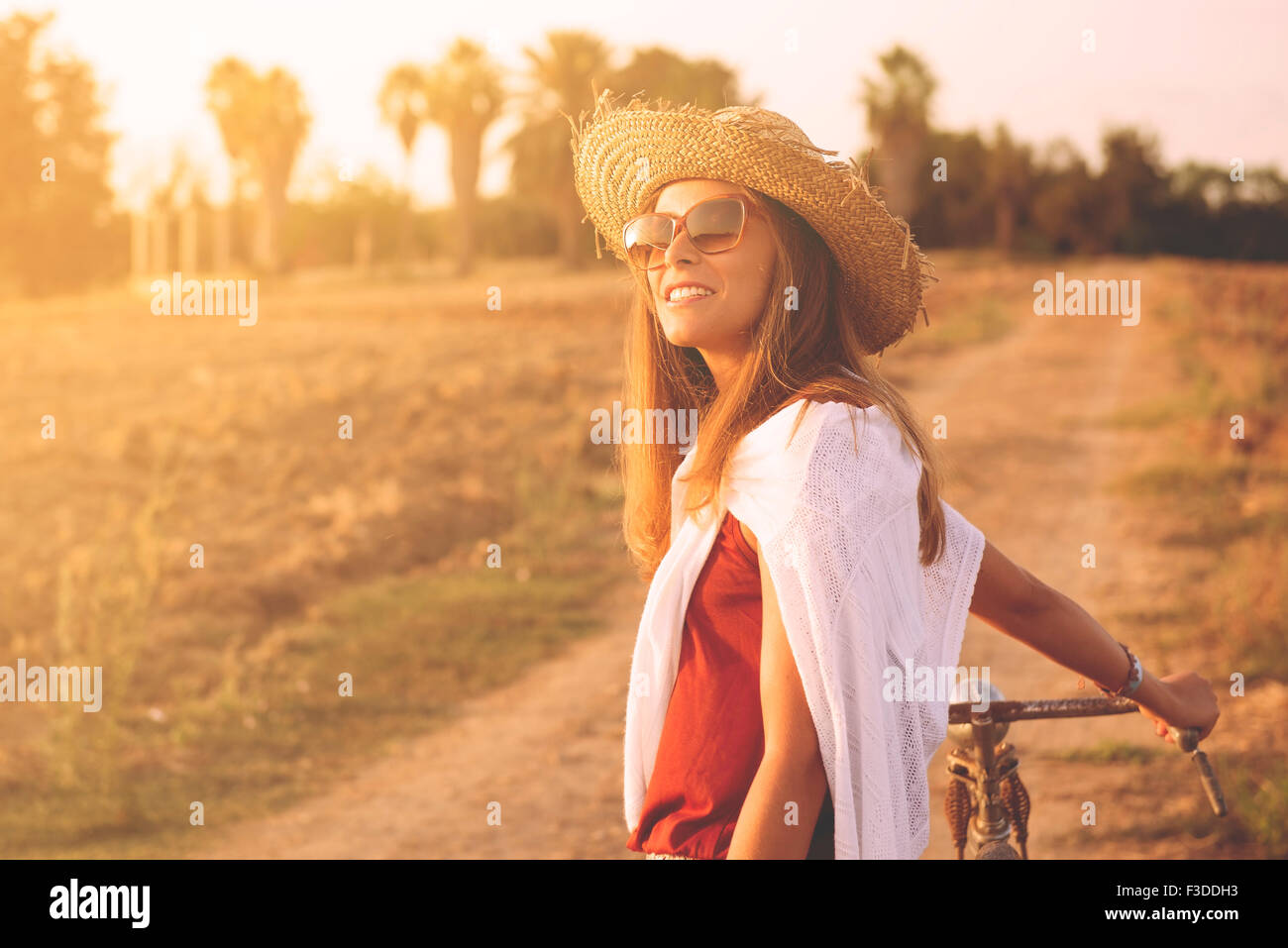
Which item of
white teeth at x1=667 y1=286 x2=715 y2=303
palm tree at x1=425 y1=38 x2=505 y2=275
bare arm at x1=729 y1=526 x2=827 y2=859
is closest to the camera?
bare arm at x1=729 y1=526 x2=827 y2=859

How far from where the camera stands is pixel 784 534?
1.66 m

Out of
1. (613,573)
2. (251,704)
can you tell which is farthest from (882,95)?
(251,704)

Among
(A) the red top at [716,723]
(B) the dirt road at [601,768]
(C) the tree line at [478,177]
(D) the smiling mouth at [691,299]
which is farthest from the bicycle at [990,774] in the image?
(C) the tree line at [478,177]

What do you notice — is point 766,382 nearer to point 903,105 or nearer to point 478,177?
point 478,177

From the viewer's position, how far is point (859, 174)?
2.01 m

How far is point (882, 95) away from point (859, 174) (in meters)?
53.2

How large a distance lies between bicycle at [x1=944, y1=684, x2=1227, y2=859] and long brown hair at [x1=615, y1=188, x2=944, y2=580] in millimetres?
520

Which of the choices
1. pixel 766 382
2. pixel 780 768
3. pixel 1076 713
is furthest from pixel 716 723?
pixel 1076 713

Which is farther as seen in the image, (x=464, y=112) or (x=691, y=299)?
(x=464, y=112)

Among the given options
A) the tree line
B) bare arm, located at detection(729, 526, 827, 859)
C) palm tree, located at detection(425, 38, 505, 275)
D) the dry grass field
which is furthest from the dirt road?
palm tree, located at detection(425, 38, 505, 275)

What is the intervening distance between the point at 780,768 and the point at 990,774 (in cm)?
87

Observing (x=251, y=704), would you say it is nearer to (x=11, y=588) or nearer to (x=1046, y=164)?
(x=11, y=588)

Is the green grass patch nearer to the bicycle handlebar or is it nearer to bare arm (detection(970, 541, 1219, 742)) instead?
the bicycle handlebar

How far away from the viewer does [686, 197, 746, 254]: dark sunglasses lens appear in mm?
1947
